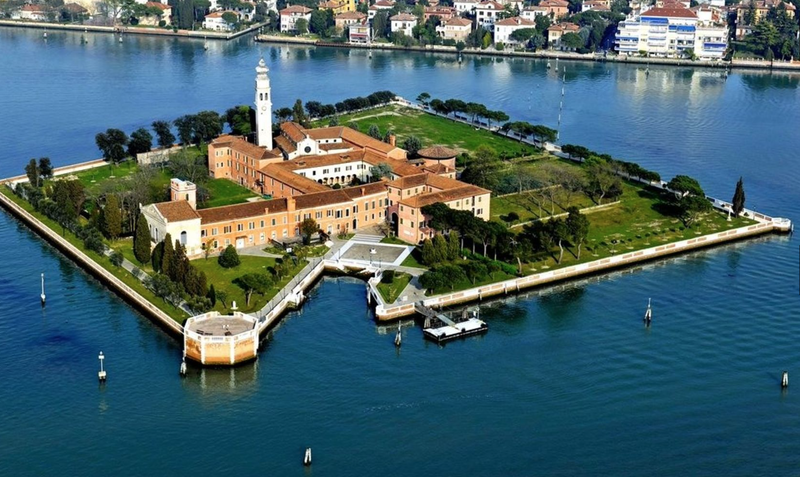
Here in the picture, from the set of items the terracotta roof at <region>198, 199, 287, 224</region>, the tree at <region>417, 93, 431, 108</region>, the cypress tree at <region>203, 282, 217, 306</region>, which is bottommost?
the cypress tree at <region>203, 282, 217, 306</region>

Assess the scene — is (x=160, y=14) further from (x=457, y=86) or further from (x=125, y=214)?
(x=125, y=214)

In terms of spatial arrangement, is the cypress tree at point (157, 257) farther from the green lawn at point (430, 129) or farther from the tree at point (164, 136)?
the green lawn at point (430, 129)

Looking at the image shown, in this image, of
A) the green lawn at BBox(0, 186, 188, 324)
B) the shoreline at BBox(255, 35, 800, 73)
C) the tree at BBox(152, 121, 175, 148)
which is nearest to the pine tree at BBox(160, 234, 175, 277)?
the green lawn at BBox(0, 186, 188, 324)

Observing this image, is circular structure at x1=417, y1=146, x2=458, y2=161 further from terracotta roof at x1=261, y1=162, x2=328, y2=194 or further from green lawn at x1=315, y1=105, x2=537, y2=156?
green lawn at x1=315, y1=105, x2=537, y2=156

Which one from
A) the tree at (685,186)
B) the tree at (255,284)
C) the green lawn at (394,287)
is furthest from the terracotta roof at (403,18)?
the tree at (255,284)

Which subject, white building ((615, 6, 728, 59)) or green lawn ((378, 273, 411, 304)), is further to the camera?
white building ((615, 6, 728, 59))

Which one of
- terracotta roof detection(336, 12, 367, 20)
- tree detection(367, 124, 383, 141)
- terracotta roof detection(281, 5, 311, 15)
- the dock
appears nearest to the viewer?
the dock

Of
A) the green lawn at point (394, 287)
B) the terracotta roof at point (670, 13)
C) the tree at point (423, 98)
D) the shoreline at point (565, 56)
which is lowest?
the green lawn at point (394, 287)

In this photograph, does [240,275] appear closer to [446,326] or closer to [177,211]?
[177,211]
